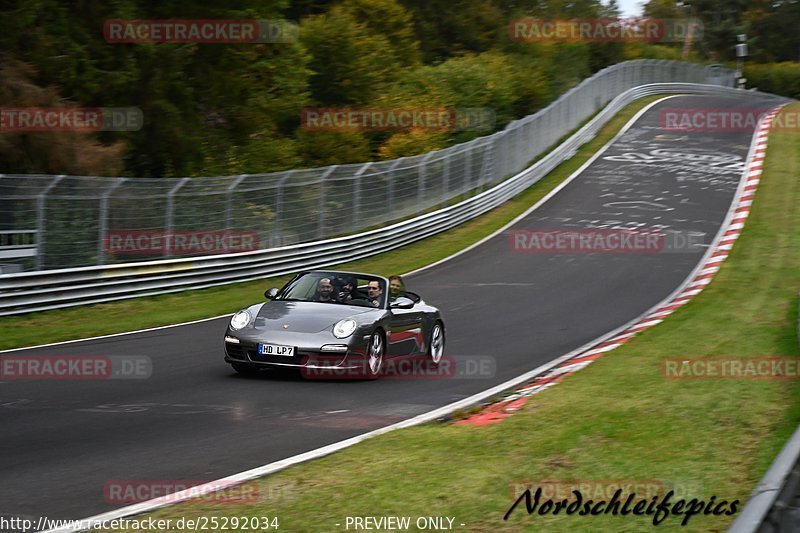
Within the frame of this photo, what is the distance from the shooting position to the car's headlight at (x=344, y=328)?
452 inches

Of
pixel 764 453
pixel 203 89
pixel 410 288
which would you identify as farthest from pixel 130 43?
pixel 764 453

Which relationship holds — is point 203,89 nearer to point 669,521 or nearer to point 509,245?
point 509,245

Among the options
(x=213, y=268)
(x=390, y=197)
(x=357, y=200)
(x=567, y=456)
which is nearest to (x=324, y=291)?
(x=567, y=456)

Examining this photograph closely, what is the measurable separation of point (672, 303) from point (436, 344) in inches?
291

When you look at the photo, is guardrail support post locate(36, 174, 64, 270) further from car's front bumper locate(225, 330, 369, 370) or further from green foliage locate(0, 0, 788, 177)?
car's front bumper locate(225, 330, 369, 370)

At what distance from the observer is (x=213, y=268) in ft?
68.6

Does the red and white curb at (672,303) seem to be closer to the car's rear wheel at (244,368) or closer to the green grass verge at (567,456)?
the green grass verge at (567,456)

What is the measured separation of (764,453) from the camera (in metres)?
7.24

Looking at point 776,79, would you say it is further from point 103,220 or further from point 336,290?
point 336,290

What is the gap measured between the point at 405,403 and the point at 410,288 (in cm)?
1152

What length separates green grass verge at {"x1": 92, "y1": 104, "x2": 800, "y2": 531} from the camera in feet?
19.6

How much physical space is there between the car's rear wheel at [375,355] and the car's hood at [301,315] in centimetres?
35

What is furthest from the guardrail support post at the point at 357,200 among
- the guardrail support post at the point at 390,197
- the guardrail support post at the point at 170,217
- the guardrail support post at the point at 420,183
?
the guardrail support post at the point at 170,217

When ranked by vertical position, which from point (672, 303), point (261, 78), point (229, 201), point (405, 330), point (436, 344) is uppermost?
point (261, 78)
